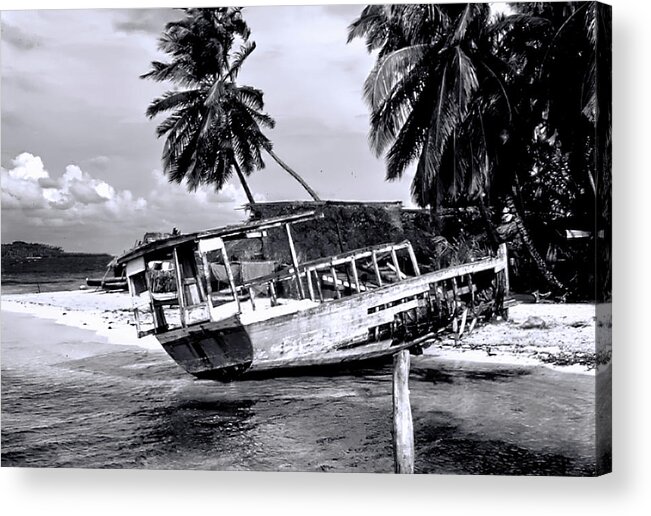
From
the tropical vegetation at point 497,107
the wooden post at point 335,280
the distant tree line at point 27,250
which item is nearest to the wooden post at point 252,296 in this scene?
the wooden post at point 335,280

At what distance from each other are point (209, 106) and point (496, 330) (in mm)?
2157

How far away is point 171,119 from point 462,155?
5.70 feet

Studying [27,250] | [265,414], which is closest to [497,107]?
[265,414]

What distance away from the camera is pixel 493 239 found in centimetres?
572

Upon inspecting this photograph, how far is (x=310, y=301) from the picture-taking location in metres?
5.82

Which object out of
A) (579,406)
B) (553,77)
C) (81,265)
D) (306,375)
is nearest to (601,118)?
(553,77)

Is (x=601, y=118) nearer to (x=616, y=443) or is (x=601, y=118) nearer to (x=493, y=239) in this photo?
(x=493, y=239)

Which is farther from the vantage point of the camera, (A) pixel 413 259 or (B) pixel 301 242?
(B) pixel 301 242

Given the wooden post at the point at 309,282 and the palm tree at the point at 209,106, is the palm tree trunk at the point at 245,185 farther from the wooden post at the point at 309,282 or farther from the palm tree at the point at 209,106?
the wooden post at the point at 309,282

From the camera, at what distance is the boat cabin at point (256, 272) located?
5.79 meters

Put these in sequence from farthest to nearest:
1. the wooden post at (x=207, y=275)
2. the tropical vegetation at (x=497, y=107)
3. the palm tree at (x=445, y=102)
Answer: the wooden post at (x=207, y=275) < the palm tree at (x=445, y=102) < the tropical vegetation at (x=497, y=107)

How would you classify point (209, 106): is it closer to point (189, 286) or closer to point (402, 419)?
point (189, 286)

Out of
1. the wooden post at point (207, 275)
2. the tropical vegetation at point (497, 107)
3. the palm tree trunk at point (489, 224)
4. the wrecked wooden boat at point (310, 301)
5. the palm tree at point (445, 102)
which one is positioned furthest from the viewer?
the wooden post at point (207, 275)

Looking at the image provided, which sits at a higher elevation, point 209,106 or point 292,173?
point 209,106
